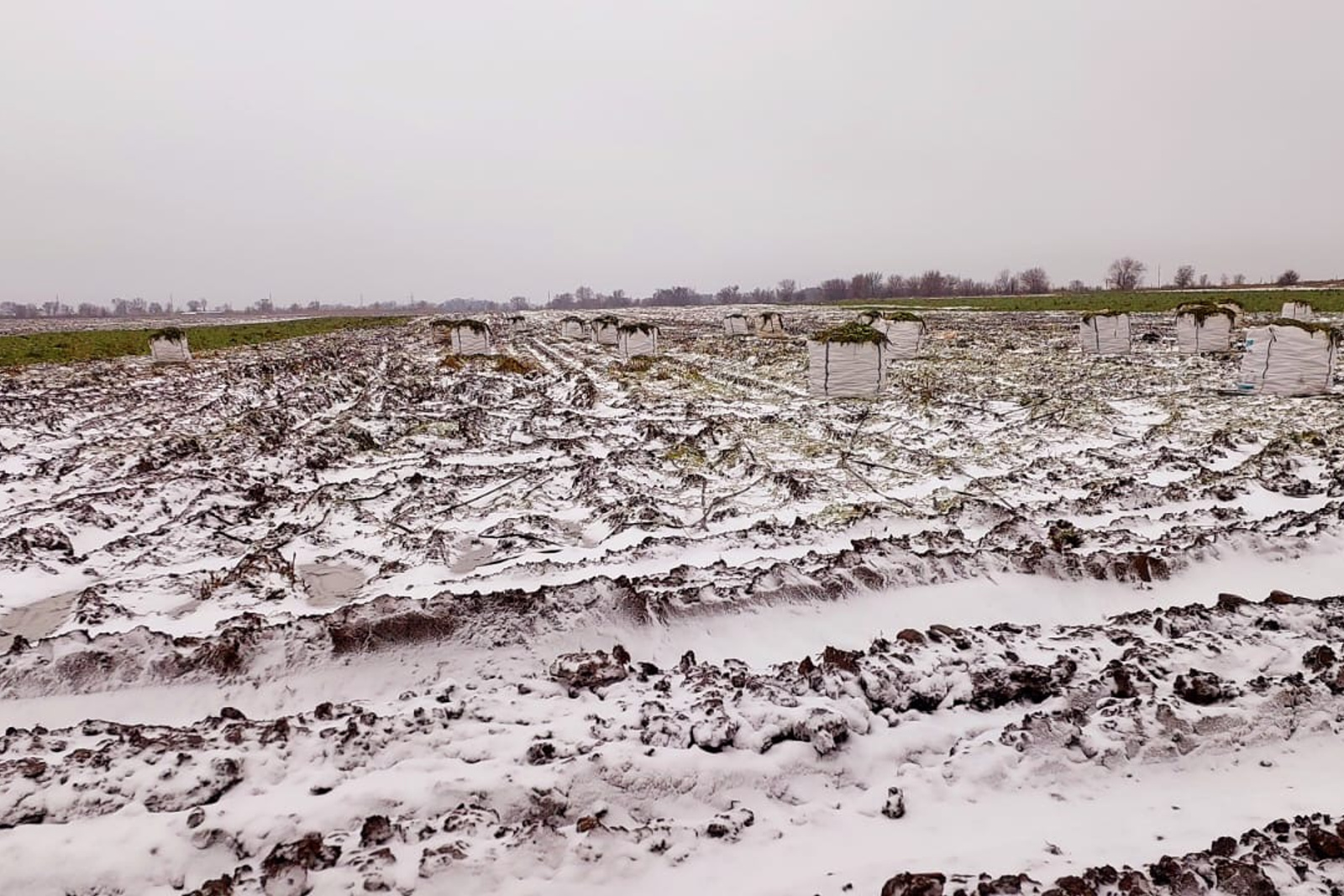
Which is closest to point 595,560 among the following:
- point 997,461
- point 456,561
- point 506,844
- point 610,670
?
point 456,561

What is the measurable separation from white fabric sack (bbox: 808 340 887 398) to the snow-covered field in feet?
15.1

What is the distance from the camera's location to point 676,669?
4051mm

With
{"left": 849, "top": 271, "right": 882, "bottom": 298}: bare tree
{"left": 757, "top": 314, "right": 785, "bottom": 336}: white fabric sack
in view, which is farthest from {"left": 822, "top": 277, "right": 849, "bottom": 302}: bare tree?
{"left": 757, "top": 314, "right": 785, "bottom": 336}: white fabric sack

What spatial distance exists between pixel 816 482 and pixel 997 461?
275 cm

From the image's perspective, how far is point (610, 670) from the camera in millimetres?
3977

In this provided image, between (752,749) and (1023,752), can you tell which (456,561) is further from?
(1023,752)

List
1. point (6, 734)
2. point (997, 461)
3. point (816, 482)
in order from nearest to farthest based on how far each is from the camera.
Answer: point (6, 734) < point (816, 482) < point (997, 461)

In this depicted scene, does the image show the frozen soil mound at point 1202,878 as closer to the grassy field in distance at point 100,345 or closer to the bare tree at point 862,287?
the grassy field in distance at point 100,345

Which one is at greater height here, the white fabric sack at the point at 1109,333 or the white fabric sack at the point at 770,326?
the white fabric sack at the point at 770,326

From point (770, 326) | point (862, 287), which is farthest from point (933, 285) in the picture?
point (770, 326)

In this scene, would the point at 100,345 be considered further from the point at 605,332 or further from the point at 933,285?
the point at 933,285

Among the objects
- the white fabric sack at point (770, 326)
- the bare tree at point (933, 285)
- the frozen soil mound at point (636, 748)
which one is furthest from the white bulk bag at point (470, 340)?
the bare tree at point (933, 285)

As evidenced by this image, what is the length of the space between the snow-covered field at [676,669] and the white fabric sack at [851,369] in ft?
15.1

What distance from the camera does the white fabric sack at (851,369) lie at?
1365 cm
